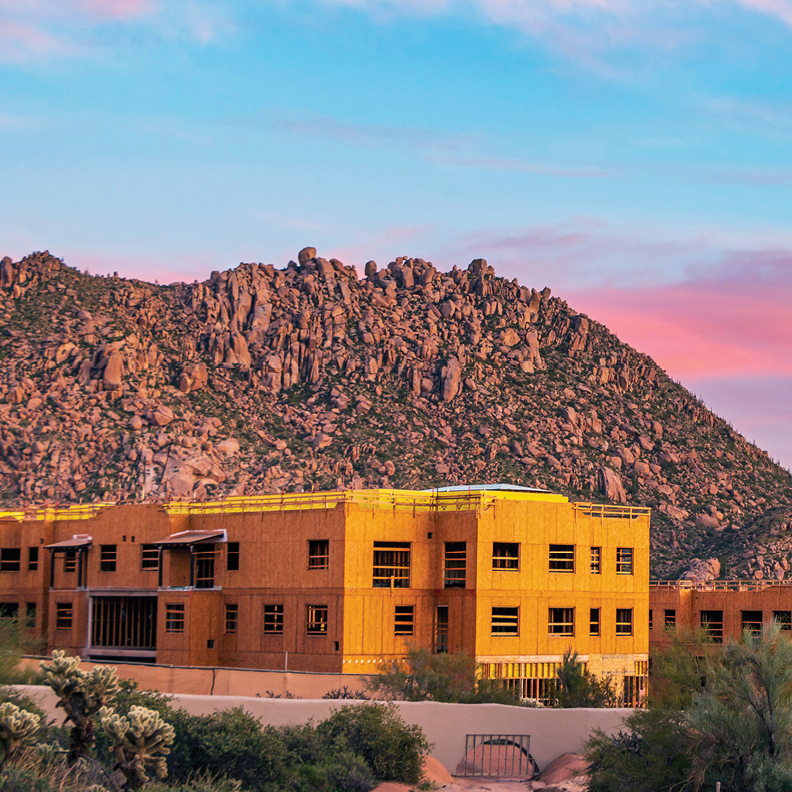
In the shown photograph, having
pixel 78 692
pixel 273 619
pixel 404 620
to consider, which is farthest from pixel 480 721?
pixel 273 619

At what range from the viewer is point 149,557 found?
70188 millimetres

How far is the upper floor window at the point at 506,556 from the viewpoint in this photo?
62.4m

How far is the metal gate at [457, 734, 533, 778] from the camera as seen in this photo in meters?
36.7

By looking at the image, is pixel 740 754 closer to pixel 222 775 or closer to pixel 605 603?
pixel 222 775

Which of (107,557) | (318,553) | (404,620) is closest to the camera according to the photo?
(318,553)

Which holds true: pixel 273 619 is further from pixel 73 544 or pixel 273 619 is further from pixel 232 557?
pixel 73 544

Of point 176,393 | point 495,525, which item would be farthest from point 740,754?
point 176,393

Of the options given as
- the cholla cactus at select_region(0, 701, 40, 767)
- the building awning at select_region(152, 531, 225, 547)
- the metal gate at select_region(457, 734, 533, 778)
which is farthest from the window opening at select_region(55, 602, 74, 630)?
the cholla cactus at select_region(0, 701, 40, 767)

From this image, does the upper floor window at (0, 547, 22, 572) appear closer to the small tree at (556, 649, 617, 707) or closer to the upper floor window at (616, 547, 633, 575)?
the small tree at (556, 649, 617, 707)

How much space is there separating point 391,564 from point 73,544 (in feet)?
69.4

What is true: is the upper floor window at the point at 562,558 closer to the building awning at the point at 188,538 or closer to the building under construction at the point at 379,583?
the building under construction at the point at 379,583

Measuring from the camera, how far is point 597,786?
33719mm

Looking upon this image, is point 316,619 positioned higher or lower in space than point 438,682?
higher

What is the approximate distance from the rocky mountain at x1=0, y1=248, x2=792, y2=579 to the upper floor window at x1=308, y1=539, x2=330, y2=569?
216 ft
